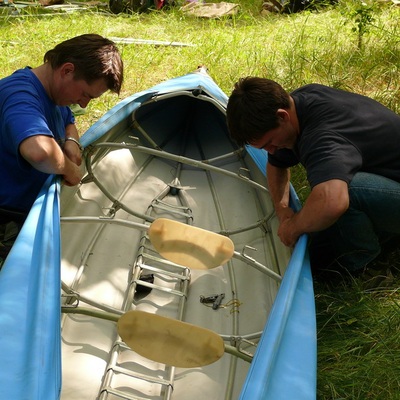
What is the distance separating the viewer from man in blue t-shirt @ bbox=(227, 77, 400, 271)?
2559 mm

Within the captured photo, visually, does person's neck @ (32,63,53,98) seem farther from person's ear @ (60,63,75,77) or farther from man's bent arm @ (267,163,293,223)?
man's bent arm @ (267,163,293,223)

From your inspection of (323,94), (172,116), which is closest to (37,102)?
(323,94)

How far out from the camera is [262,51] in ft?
21.0

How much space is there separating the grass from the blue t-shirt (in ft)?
5.32

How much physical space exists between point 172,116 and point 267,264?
6.02 ft

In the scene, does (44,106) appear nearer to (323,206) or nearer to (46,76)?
(46,76)

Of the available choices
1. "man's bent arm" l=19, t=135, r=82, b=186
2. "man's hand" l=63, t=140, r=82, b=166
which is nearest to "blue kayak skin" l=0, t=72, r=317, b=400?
"man's bent arm" l=19, t=135, r=82, b=186

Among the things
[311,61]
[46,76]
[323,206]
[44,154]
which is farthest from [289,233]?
[311,61]

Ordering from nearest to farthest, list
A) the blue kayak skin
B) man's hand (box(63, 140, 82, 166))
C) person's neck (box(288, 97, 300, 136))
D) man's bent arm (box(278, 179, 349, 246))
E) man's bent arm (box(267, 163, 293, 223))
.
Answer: the blue kayak skin → man's bent arm (box(278, 179, 349, 246)) → person's neck (box(288, 97, 300, 136)) → man's bent arm (box(267, 163, 293, 223)) → man's hand (box(63, 140, 82, 166))

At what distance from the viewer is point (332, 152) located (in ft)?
8.42

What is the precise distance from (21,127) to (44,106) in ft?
1.06

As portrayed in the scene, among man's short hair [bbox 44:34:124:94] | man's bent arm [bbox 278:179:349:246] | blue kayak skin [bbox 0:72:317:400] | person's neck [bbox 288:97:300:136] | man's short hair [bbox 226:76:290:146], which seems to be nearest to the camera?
blue kayak skin [bbox 0:72:317:400]

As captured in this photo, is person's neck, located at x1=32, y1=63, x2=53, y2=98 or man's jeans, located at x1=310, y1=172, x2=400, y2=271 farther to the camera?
person's neck, located at x1=32, y1=63, x2=53, y2=98

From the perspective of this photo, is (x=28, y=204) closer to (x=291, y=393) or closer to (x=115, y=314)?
(x=115, y=314)
